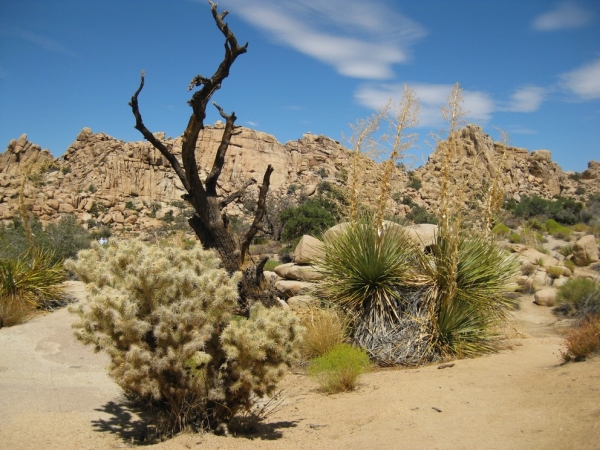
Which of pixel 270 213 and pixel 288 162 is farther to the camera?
pixel 288 162

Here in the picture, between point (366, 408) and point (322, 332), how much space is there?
226 centimetres

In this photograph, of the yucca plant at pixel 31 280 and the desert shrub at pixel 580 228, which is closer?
the yucca plant at pixel 31 280

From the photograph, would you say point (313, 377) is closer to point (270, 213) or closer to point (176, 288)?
point (176, 288)

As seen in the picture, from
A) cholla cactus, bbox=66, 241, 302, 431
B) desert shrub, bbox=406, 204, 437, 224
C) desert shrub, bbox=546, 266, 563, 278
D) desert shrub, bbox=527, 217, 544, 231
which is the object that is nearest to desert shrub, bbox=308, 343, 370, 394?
cholla cactus, bbox=66, 241, 302, 431

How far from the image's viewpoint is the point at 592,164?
6206 cm

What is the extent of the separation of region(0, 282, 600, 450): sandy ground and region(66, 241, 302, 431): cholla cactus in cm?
48

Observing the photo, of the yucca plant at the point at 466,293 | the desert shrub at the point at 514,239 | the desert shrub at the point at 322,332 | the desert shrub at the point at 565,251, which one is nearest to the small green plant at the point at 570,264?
the desert shrub at the point at 565,251

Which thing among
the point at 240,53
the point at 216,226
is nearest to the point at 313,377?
the point at 216,226

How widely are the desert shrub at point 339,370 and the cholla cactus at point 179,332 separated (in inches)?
90.4

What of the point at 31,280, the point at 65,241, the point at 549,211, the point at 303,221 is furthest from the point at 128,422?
the point at 549,211

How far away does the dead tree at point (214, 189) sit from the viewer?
7539mm

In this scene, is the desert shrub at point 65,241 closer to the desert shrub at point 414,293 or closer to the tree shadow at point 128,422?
the desert shrub at point 414,293

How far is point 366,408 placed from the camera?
654cm

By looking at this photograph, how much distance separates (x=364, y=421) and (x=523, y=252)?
57.5 feet
